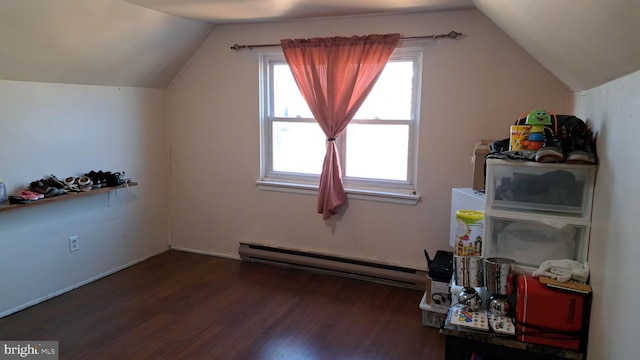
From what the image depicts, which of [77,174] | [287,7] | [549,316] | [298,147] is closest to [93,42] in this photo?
[77,174]

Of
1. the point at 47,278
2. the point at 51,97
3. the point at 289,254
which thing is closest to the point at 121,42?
the point at 51,97

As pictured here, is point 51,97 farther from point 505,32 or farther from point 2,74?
point 505,32

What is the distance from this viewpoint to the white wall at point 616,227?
146cm

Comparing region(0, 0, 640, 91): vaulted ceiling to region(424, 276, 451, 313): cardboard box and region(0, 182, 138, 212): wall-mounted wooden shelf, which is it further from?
region(424, 276, 451, 313): cardboard box

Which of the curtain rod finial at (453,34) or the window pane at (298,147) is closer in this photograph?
the curtain rod finial at (453,34)

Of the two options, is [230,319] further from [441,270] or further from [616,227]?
[616,227]

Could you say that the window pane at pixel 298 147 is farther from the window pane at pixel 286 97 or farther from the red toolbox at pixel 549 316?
the red toolbox at pixel 549 316

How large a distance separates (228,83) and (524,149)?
2.74m

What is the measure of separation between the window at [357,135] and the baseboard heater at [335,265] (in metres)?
0.61

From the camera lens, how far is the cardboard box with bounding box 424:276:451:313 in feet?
9.46

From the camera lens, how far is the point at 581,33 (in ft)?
5.23

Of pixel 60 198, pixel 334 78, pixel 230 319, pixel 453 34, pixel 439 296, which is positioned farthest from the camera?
pixel 334 78

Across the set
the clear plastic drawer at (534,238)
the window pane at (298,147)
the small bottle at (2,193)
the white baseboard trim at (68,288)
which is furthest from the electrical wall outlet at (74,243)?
the clear plastic drawer at (534,238)

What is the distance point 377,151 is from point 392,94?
0.48m
